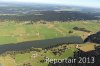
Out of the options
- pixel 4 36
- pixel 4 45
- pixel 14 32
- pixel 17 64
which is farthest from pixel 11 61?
pixel 14 32

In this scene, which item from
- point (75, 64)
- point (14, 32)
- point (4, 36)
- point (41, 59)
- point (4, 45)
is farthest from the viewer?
point (14, 32)

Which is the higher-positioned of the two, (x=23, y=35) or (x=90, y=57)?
(x=90, y=57)

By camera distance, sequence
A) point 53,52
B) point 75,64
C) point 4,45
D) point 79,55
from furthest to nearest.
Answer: point 4,45 < point 53,52 < point 79,55 < point 75,64

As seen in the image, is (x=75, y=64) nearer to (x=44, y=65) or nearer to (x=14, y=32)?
(x=44, y=65)

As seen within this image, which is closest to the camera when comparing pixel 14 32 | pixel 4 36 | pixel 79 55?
pixel 79 55

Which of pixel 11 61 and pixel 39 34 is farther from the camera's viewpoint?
pixel 39 34

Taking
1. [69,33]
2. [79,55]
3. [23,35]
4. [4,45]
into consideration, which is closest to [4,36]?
[23,35]

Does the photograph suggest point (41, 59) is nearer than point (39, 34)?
Yes

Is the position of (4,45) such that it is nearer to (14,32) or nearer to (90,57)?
(14,32)

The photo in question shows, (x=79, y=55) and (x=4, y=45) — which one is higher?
(x=79, y=55)
